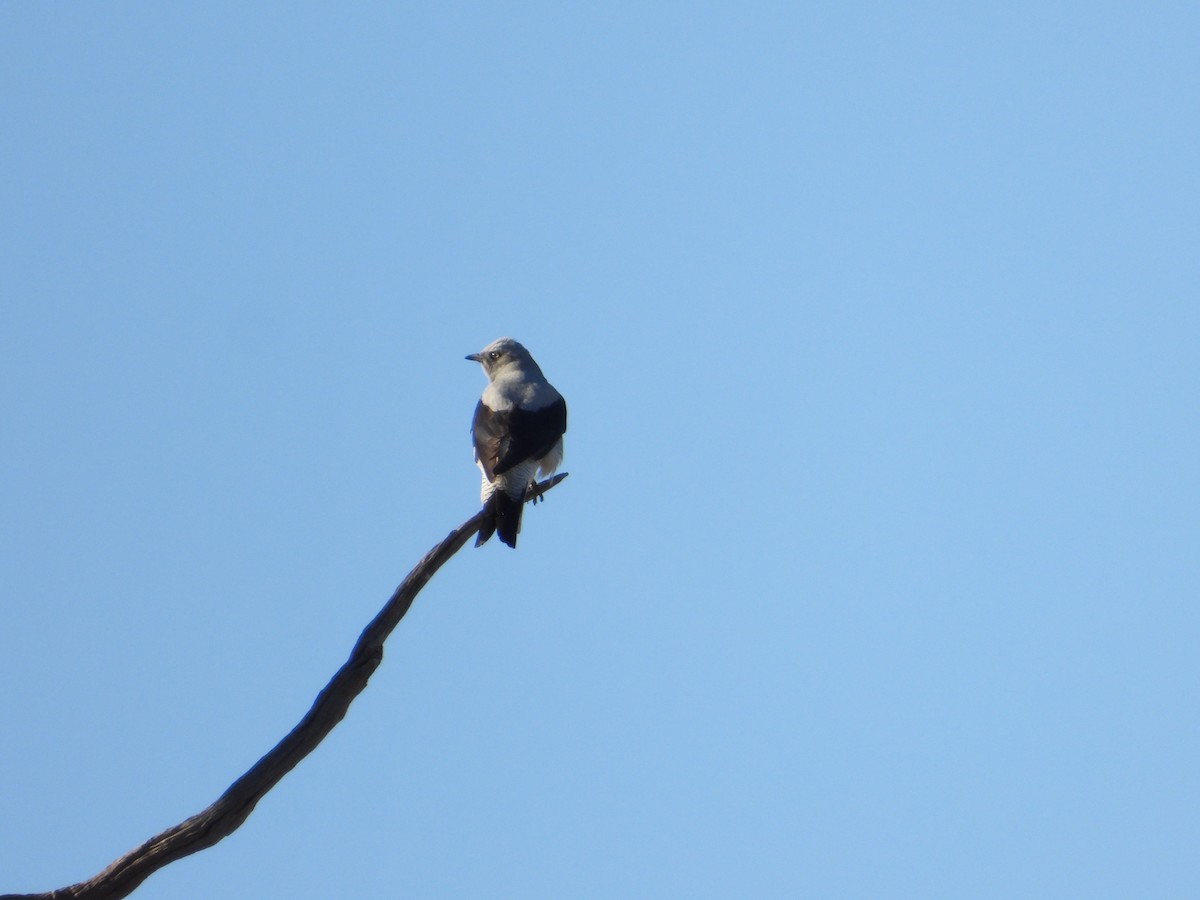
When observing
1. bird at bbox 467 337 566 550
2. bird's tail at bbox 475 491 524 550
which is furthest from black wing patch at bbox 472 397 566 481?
bird's tail at bbox 475 491 524 550

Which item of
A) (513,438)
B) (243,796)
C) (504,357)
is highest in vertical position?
(504,357)

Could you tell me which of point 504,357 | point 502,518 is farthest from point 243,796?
point 504,357

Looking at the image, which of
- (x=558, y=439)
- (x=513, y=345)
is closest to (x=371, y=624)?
(x=558, y=439)

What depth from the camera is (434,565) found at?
8.24m

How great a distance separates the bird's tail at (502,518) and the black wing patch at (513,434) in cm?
34

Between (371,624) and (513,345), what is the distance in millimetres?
6335

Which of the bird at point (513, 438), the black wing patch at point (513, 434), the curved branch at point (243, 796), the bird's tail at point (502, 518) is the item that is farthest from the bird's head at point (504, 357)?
the curved branch at point (243, 796)

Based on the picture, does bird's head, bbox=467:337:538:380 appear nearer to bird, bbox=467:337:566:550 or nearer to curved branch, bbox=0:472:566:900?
bird, bbox=467:337:566:550

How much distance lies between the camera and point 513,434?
1192 centimetres

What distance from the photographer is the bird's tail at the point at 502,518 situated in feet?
35.0

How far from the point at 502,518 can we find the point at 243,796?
368cm

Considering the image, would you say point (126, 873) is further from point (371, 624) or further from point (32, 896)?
point (371, 624)

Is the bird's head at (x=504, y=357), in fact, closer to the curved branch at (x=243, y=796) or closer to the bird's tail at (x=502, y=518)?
the bird's tail at (x=502, y=518)

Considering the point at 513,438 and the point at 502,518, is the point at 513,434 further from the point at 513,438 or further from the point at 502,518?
the point at 502,518
